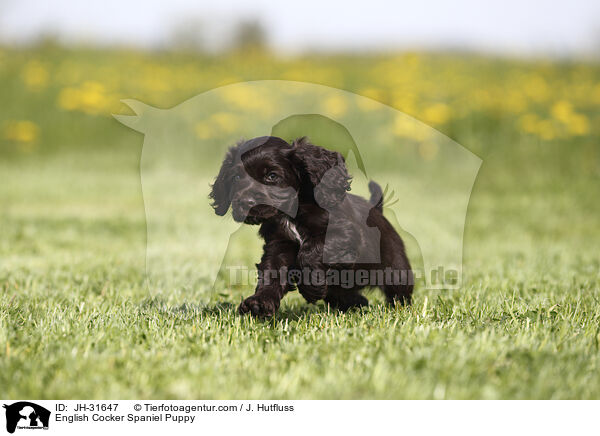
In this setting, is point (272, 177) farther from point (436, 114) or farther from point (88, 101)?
point (88, 101)

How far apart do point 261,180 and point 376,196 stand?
106 cm

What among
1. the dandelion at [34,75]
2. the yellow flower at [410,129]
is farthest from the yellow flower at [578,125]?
the dandelion at [34,75]

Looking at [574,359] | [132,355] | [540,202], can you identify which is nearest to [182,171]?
[540,202]

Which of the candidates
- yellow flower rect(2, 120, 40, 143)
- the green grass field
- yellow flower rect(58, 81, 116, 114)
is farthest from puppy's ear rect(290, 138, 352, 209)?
yellow flower rect(58, 81, 116, 114)

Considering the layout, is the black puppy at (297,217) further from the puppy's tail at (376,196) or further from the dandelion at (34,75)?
the dandelion at (34,75)

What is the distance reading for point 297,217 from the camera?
333 cm

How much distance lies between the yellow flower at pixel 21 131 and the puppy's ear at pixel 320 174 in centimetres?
1070

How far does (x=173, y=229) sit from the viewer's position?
7.40 m

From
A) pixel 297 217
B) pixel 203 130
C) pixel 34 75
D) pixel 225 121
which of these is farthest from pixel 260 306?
pixel 34 75

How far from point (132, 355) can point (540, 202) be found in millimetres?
8080

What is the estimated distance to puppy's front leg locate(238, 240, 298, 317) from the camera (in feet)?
10.3
